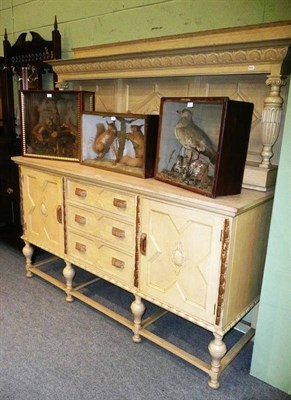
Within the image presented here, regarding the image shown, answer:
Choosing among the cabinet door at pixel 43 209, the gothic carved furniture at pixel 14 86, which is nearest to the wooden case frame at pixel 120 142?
the cabinet door at pixel 43 209

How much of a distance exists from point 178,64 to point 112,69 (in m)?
0.51

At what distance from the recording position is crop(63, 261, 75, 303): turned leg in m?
2.20

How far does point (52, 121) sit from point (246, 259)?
1553mm

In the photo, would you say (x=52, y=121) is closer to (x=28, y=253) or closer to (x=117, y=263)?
(x=28, y=253)

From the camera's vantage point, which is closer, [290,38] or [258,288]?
[290,38]

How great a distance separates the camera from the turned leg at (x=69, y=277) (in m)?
2.20

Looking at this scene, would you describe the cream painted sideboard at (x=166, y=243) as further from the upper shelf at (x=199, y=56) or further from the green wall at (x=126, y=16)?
the green wall at (x=126, y=16)

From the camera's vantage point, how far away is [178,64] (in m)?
1.82

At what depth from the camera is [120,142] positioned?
1974mm

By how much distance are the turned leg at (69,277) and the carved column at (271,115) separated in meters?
1.34

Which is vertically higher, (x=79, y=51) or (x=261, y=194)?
(x=79, y=51)

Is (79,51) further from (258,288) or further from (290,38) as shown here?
(258,288)

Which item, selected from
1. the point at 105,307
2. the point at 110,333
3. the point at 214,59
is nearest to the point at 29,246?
the point at 105,307

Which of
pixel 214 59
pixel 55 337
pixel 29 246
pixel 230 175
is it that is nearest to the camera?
pixel 230 175
